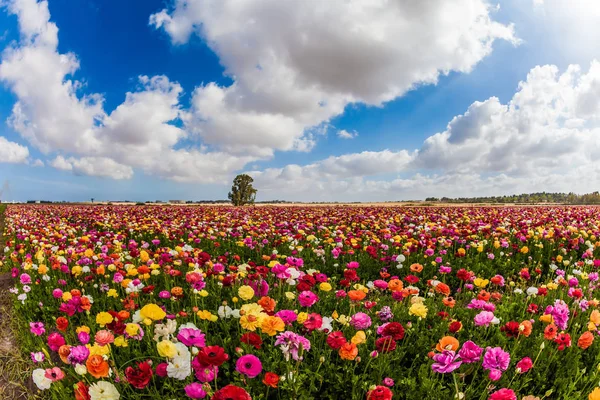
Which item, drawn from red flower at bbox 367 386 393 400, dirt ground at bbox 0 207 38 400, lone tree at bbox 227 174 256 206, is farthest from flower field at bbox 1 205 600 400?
lone tree at bbox 227 174 256 206

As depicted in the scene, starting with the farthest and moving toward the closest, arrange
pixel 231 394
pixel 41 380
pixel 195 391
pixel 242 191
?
pixel 242 191
pixel 41 380
pixel 195 391
pixel 231 394

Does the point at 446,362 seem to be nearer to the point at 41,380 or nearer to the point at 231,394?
the point at 231,394

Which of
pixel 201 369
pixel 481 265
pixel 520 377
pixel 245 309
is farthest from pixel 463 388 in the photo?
pixel 481 265

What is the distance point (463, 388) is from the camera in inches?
111

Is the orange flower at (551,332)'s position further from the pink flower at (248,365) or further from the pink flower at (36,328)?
the pink flower at (36,328)

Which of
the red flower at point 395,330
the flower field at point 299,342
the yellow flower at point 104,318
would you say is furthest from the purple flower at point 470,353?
the yellow flower at point 104,318

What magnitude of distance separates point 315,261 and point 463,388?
4.76m

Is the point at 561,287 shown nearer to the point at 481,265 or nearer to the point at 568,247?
the point at 481,265

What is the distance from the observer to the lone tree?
51688mm

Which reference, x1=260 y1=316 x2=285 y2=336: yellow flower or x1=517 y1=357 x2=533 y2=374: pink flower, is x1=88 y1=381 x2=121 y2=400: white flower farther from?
x1=517 y1=357 x2=533 y2=374: pink flower

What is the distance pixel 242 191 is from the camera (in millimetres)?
51938

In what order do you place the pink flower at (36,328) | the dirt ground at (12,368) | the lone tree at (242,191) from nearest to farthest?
1. the pink flower at (36,328)
2. the dirt ground at (12,368)
3. the lone tree at (242,191)

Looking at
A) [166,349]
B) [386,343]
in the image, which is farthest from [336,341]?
[166,349]

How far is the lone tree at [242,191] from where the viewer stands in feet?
170
